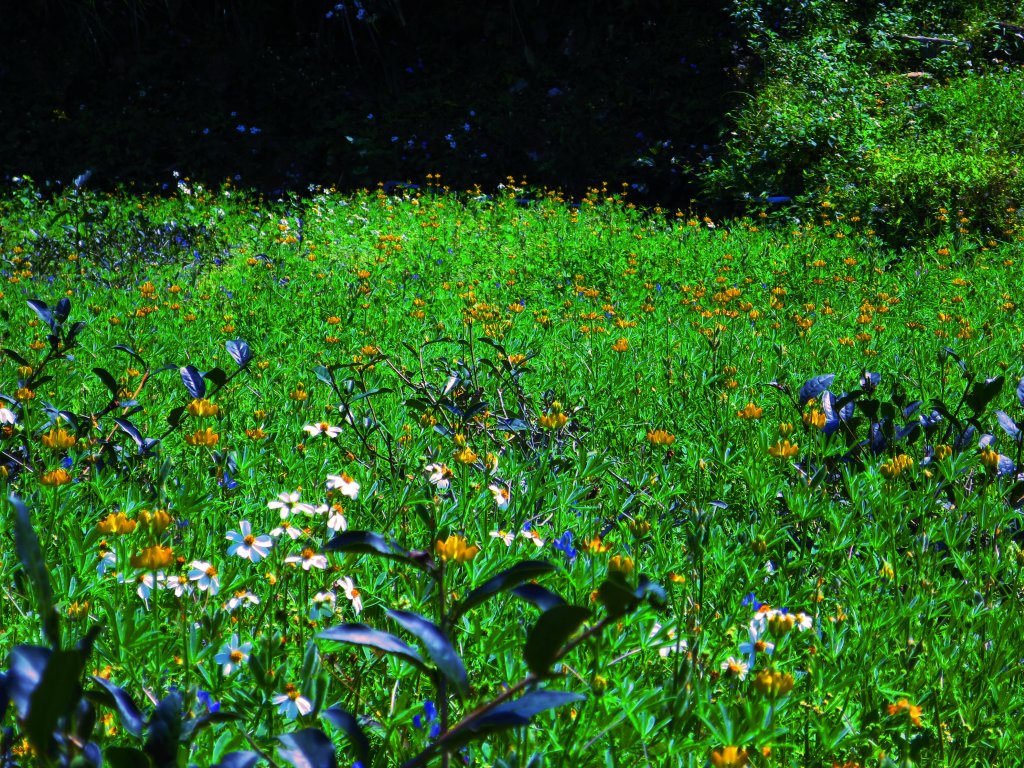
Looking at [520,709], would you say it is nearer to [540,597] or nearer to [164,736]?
[540,597]

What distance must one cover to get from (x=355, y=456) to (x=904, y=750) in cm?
177

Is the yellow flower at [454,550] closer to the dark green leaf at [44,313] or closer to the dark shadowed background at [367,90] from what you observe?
the dark green leaf at [44,313]

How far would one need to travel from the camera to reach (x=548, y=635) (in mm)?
760

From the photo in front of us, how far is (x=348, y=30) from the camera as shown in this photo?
→ 11836 millimetres

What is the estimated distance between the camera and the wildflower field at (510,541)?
3.78 feet

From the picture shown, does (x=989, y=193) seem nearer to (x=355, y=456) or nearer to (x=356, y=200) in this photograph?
(x=356, y=200)

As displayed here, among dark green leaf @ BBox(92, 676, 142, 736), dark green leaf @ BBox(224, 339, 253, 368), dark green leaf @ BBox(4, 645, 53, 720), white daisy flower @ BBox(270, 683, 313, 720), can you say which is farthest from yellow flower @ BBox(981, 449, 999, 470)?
dark green leaf @ BBox(4, 645, 53, 720)

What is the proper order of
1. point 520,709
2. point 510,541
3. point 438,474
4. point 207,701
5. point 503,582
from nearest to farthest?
point 520,709, point 503,582, point 207,701, point 510,541, point 438,474

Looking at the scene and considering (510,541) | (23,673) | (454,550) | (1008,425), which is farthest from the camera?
(1008,425)

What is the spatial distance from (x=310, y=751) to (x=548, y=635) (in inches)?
11.5

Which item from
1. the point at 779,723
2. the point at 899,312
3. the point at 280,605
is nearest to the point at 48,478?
the point at 280,605

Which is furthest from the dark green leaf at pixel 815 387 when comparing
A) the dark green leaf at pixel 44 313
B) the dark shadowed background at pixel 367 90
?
the dark shadowed background at pixel 367 90

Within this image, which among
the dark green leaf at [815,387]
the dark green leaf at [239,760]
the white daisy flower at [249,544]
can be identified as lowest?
the dark green leaf at [815,387]

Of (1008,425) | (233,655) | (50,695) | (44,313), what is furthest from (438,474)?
(1008,425)
